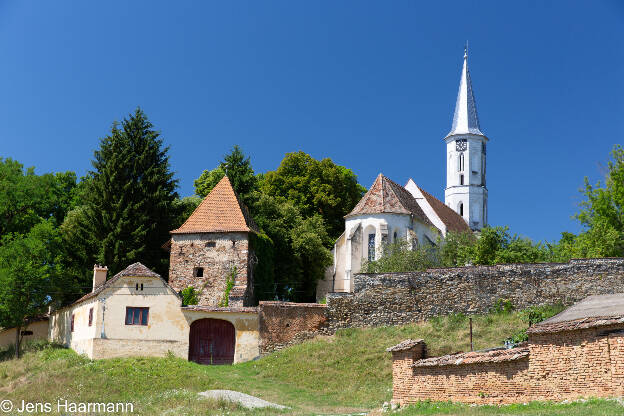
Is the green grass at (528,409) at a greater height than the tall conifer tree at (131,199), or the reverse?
the tall conifer tree at (131,199)

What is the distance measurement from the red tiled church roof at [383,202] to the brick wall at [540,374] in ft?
90.6

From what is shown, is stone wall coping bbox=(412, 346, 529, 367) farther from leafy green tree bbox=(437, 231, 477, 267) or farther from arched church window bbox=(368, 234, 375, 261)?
arched church window bbox=(368, 234, 375, 261)

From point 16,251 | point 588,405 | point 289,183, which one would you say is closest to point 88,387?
point 16,251

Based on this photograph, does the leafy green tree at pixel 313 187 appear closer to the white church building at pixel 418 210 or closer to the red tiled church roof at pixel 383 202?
the white church building at pixel 418 210

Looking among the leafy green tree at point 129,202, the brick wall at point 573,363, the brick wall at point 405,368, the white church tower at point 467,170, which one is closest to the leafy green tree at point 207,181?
the leafy green tree at point 129,202

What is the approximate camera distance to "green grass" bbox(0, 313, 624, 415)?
876 inches

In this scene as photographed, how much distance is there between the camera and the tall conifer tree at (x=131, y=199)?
3831cm

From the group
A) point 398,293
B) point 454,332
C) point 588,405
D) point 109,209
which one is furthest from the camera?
point 109,209

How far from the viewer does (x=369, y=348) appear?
91.8 feet

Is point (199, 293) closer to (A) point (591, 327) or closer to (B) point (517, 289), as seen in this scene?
(B) point (517, 289)

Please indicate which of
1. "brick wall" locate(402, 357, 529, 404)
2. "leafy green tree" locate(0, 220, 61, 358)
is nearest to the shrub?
"leafy green tree" locate(0, 220, 61, 358)

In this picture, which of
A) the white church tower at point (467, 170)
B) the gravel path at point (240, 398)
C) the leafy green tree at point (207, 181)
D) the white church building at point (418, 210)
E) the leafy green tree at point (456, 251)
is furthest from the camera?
the white church tower at point (467, 170)

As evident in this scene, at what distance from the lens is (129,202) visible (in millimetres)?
39406

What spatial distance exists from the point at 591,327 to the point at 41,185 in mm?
37001
